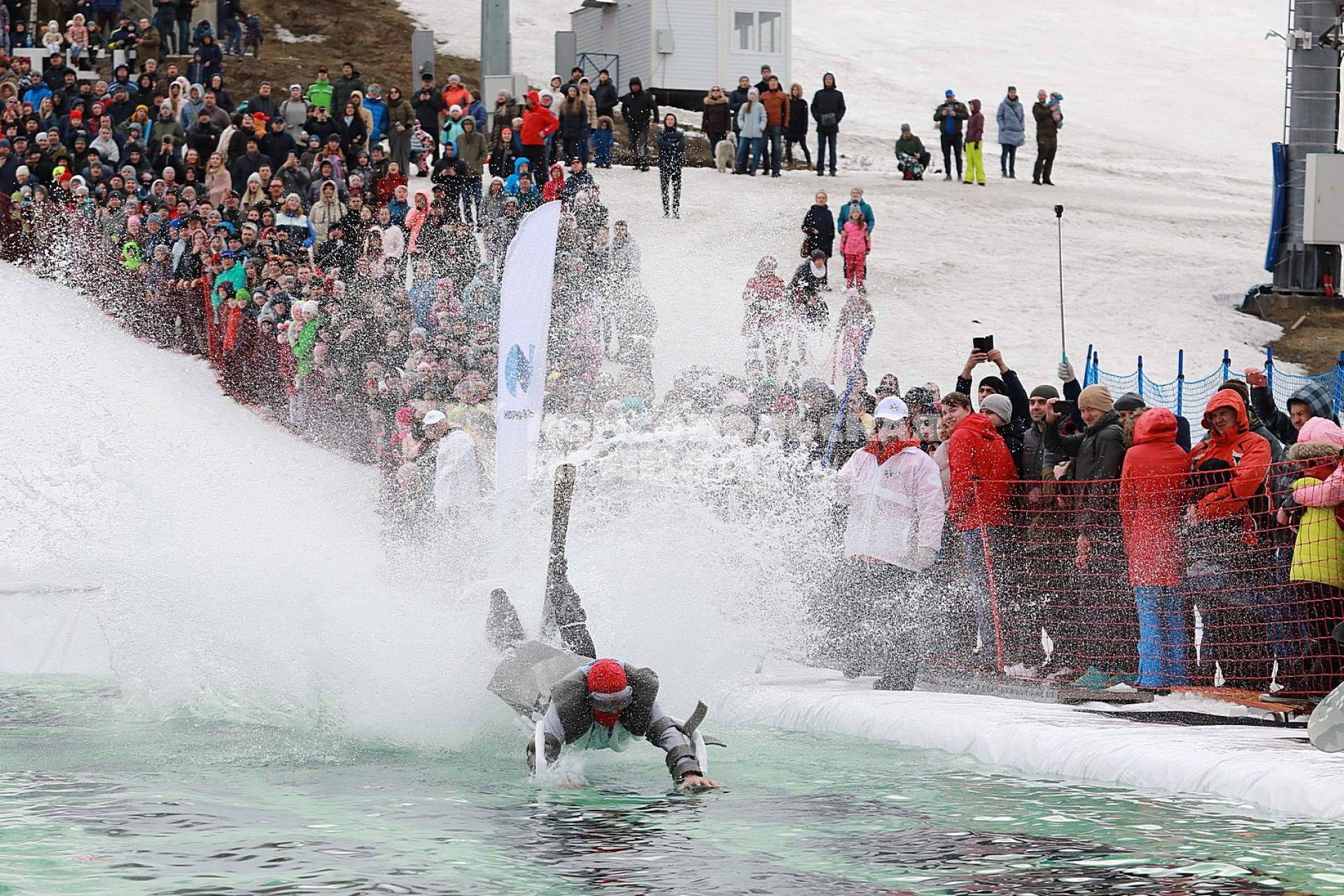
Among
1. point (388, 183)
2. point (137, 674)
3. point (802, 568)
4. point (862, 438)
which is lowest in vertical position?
point (137, 674)

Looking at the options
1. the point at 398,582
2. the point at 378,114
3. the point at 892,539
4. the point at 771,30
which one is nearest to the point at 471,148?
the point at 378,114

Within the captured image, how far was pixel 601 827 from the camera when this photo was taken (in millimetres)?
7535

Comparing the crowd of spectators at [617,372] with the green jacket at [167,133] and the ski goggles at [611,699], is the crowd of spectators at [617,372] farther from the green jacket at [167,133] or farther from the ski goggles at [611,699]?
the ski goggles at [611,699]

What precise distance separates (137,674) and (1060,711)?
593 cm

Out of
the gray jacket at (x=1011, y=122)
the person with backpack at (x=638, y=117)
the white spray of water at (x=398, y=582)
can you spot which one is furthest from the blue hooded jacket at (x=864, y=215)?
the gray jacket at (x=1011, y=122)

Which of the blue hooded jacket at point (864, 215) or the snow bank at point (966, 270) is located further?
the blue hooded jacket at point (864, 215)

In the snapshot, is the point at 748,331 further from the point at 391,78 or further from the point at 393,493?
the point at 391,78

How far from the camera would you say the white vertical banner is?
489 inches

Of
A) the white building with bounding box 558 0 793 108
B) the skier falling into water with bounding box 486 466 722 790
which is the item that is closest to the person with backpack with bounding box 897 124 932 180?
the white building with bounding box 558 0 793 108

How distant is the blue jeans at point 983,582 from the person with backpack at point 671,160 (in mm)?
15120

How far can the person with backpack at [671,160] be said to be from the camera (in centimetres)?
2503

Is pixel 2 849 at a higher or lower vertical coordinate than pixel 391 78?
lower

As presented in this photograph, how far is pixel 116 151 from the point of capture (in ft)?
73.4

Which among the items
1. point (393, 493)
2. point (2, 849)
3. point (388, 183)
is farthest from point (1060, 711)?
point (388, 183)
